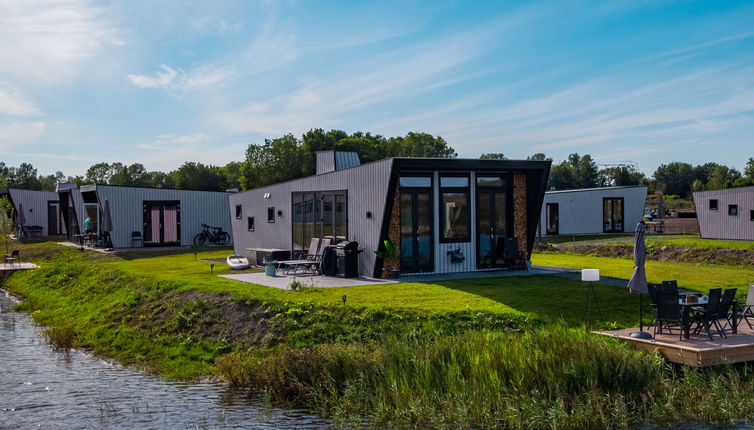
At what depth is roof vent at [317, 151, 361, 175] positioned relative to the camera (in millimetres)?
20547

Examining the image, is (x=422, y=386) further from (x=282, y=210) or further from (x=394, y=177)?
(x=282, y=210)

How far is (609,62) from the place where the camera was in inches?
722

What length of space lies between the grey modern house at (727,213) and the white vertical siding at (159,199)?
20.6 meters

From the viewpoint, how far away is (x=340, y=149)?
189 ft

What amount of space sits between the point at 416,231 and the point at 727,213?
56.6 ft

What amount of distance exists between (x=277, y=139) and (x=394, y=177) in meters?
40.3

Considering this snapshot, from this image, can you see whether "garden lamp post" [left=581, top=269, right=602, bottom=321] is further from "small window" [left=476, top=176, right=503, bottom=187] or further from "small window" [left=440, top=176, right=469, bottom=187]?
"small window" [left=440, top=176, right=469, bottom=187]

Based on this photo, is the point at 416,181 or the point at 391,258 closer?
the point at 391,258

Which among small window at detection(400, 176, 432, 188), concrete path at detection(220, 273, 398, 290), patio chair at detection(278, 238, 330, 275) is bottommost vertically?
concrete path at detection(220, 273, 398, 290)

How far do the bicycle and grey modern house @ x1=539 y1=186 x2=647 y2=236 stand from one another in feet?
50.1

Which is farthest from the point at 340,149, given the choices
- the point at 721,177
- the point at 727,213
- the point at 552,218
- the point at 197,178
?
the point at 727,213

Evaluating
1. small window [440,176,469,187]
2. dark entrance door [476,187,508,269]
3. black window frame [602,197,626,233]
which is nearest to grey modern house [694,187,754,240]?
black window frame [602,197,626,233]

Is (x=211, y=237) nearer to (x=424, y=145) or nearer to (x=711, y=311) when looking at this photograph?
(x=711, y=311)

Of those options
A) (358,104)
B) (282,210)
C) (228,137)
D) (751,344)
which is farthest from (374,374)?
(228,137)
